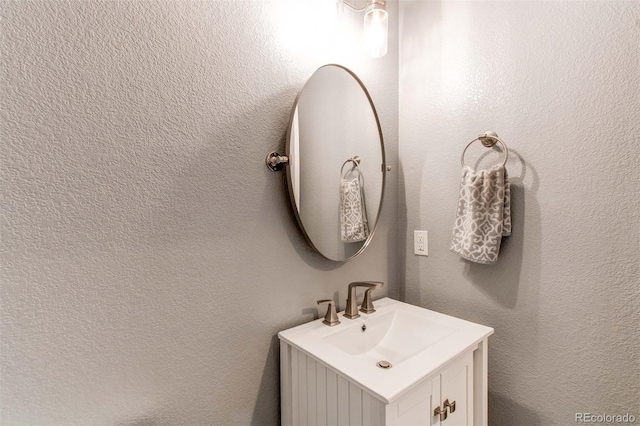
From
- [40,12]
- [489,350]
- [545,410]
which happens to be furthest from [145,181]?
[545,410]

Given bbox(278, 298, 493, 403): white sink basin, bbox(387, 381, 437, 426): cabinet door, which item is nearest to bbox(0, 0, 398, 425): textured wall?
bbox(278, 298, 493, 403): white sink basin

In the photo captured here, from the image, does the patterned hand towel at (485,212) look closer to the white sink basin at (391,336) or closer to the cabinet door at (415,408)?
the white sink basin at (391,336)

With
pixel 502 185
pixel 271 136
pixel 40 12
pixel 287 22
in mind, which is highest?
pixel 287 22

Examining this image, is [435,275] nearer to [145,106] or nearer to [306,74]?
[306,74]

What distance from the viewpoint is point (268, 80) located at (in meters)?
1.02

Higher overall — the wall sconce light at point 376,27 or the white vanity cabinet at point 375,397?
the wall sconce light at point 376,27

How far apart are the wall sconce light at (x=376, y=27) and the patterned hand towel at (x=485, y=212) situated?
553 mm

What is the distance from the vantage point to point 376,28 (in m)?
1.17

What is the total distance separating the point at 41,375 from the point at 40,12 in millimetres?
756

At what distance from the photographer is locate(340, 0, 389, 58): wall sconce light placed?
115 centimetres

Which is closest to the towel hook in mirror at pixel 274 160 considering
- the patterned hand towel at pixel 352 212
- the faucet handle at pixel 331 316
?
the patterned hand towel at pixel 352 212

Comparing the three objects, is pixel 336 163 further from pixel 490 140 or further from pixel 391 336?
pixel 391 336

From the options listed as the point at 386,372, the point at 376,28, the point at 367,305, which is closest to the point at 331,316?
the point at 367,305

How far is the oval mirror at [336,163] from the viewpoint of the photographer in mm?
1062
